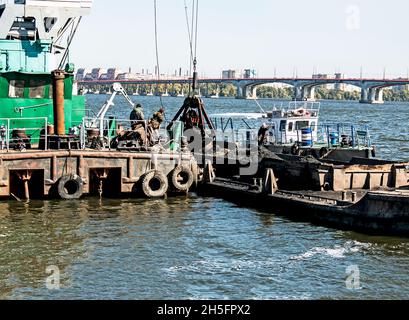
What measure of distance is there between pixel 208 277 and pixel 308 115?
2369 centimetres

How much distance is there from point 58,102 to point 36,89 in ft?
6.59

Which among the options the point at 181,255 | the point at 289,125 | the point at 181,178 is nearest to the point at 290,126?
the point at 289,125

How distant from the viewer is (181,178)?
30.1 meters

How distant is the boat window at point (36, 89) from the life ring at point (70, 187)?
466 centimetres

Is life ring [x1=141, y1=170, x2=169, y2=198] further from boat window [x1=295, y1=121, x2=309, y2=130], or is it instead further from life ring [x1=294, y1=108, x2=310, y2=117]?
life ring [x1=294, y1=108, x2=310, y2=117]

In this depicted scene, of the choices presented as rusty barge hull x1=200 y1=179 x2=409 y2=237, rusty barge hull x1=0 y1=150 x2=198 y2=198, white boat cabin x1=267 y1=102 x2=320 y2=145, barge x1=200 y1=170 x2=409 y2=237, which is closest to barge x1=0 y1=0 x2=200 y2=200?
rusty barge hull x1=0 y1=150 x2=198 y2=198

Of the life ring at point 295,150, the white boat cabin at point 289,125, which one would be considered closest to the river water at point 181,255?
the life ring at point 295,150

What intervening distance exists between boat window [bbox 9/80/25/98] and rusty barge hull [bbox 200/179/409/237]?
952 centimetres

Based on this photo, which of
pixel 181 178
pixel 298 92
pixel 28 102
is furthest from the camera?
pixel 298 92

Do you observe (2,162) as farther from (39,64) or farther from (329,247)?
(329,247)

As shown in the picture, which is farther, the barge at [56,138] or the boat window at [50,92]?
the boat window at [50,92]

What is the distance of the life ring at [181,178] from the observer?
2980cm

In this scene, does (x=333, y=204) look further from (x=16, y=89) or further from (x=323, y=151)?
(x=16, y=89)

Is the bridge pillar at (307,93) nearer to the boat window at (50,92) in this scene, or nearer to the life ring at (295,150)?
the life ring at (295,150)
